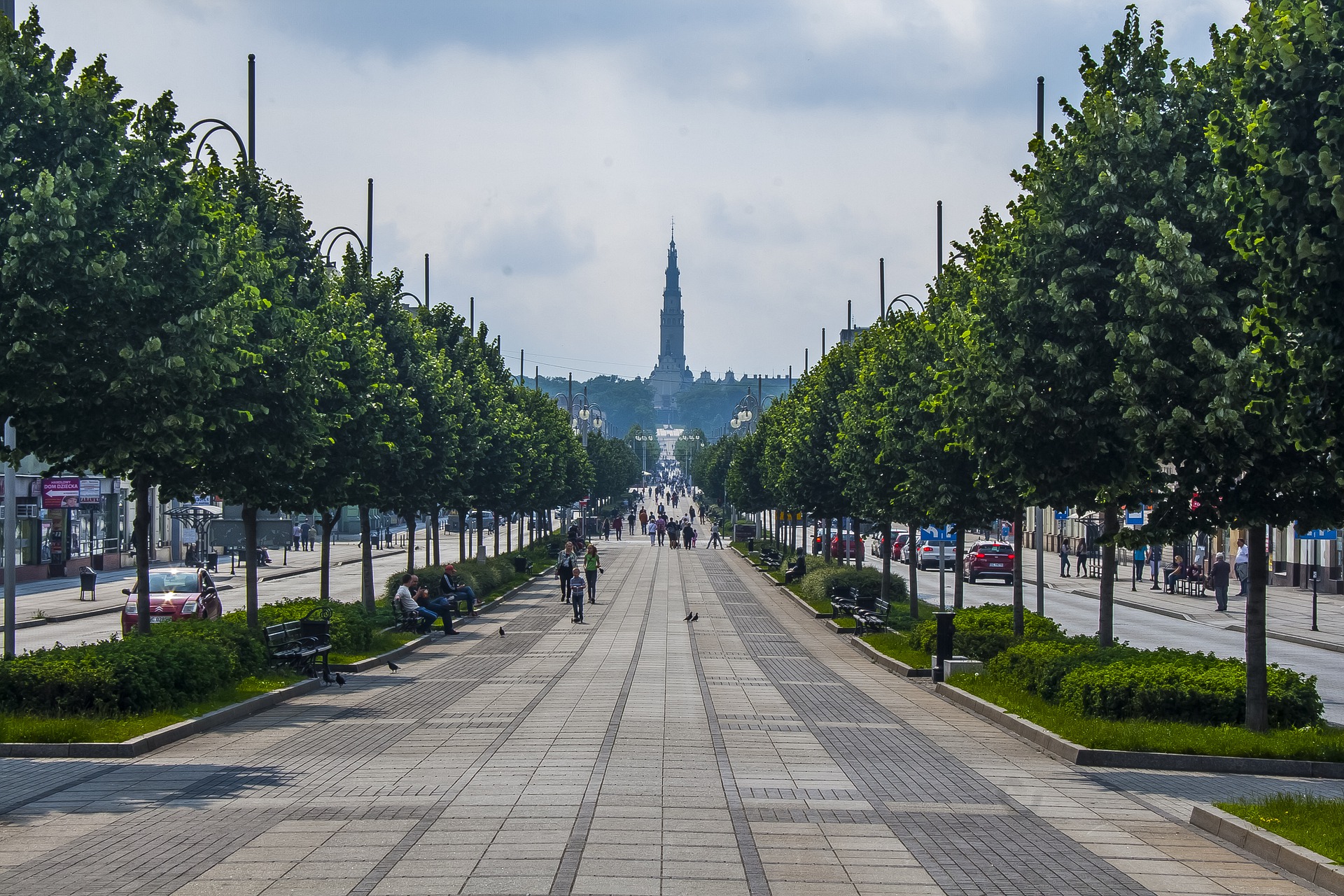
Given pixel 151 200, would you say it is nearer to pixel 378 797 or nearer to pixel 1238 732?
pixel 378 797

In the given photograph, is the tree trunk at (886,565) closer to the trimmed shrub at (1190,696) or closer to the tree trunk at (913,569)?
the tree trunk at (913,569)

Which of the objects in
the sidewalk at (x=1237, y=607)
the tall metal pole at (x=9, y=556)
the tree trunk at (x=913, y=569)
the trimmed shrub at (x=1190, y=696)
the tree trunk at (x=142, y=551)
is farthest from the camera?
the sidewalk at (x=1237, y=607)

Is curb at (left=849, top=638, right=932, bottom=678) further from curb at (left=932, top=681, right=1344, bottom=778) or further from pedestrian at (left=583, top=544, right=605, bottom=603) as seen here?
pedestrian at (left=583, top=544, right=605, bottom=603)

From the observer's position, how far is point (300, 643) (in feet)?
76.0

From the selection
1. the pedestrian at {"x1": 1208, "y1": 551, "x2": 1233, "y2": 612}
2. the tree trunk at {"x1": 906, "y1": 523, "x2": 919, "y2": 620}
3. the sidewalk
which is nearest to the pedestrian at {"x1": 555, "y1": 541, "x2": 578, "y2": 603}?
the tree trunk at {"x1": 906, "y1": 523, "x2": 919, "y2": 620}

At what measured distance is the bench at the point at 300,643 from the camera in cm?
2219

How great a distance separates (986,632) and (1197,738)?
28.9 feet

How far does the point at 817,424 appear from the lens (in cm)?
4350

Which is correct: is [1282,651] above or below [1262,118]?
below

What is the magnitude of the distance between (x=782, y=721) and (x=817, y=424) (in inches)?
1015

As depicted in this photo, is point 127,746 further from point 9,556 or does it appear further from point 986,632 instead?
point 986,632

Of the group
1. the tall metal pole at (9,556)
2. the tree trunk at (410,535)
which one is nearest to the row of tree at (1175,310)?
the tall metal pole at (9,556)

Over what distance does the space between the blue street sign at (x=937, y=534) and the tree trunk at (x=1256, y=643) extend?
11.8m

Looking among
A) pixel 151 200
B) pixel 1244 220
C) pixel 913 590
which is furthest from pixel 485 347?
pixel 1244 220
